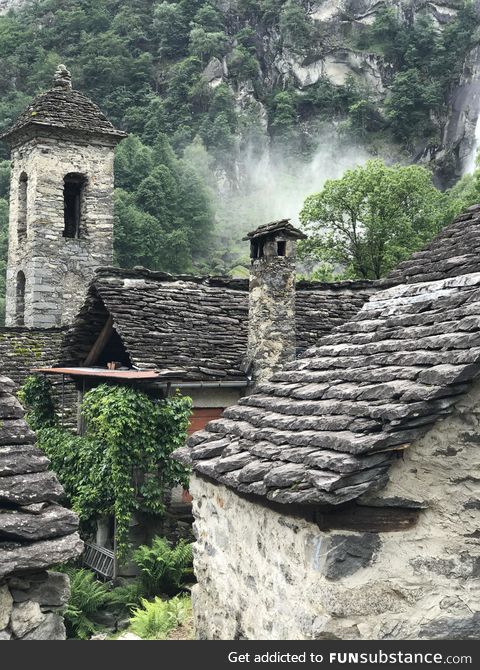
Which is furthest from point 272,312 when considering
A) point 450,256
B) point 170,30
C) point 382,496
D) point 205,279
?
point 170,30

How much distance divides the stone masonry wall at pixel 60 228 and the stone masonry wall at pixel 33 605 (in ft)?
55.5

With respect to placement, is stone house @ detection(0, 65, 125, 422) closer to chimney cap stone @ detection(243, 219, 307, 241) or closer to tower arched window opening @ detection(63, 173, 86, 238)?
tower arched window opening @ detection(63, 173, 86, 238)

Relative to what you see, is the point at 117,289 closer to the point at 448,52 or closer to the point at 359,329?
the point at 359,329

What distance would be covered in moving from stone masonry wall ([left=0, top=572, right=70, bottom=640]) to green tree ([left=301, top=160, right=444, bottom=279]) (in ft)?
77.8

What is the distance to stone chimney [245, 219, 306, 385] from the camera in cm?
1080

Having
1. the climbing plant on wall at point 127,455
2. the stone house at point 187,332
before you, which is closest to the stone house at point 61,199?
the stone house at point 187,332

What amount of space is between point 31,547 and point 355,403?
176 cm

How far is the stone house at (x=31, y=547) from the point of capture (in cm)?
370

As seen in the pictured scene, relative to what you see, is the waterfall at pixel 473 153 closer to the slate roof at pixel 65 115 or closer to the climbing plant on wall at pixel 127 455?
the slate roof at pixel 65 115

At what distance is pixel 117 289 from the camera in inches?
456

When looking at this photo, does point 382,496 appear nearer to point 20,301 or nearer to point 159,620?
point 159,620
